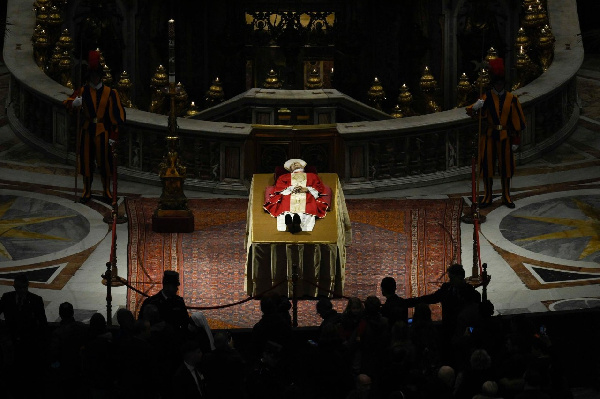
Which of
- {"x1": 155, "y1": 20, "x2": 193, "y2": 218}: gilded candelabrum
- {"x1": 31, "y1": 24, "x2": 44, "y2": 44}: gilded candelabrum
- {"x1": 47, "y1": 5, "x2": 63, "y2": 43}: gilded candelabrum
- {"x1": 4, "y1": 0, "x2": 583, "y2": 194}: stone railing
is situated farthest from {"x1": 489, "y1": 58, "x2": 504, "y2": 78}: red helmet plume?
{"x1": 47, "y1": 5, "x2": 63, "y2": 43}: gilded candelabrum

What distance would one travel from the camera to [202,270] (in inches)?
785

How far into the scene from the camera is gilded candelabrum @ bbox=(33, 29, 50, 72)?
26.1 metres

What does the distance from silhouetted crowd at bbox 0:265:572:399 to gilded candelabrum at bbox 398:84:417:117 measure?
10426 mm

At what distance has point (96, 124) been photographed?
22.0 meters

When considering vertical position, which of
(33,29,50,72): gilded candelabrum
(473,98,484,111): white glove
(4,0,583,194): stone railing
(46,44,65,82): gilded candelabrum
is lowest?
(4,0,583,194): stone railing

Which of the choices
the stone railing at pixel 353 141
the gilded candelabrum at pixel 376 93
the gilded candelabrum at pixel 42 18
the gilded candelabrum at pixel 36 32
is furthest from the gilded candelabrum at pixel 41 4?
the gilded candelabrum at pixel 376 93

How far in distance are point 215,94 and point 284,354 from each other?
41.9 ft

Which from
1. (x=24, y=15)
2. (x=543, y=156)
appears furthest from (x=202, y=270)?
(x=24, y=15)

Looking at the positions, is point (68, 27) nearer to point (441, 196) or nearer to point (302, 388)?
point (441, 196)

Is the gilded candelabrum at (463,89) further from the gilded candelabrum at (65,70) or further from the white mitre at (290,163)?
the white mitre at (290,163)

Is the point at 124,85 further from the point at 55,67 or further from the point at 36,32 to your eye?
the point at 36,32

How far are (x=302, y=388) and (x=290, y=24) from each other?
15.4m

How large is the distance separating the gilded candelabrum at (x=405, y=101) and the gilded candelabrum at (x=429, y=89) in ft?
0.75

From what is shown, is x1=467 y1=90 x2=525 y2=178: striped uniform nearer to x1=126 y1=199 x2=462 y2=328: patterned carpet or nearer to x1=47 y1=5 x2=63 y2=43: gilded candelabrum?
x1=126 y1=199 x2=462 y2=328: patterned carpet
